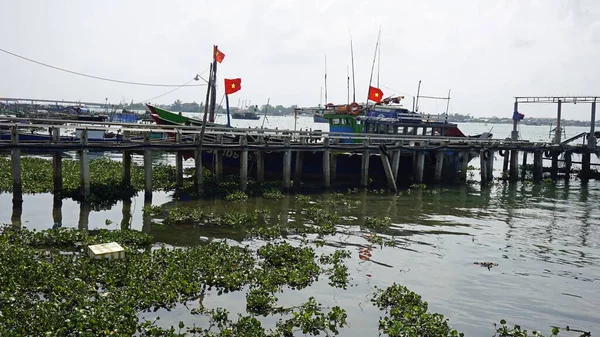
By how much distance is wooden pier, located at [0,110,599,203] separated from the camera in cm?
2108

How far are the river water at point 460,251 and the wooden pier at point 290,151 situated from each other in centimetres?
203

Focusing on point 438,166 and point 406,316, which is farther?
point 438,166

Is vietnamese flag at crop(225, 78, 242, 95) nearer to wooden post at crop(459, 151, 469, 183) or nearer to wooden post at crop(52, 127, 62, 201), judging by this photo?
wooden post at crop(52, 127, 62, 201)

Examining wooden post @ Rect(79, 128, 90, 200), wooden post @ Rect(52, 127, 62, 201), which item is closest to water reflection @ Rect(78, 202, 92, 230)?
wooden post @ Rect(79, 128, 90, 200)

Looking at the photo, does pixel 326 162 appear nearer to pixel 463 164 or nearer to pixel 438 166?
pixel 438 166

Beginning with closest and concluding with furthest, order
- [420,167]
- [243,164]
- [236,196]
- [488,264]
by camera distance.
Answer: [488,264] < [236,196] < [243,164] < [420,167]

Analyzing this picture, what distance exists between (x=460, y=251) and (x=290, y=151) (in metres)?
12.1

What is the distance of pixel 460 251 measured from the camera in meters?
17.2

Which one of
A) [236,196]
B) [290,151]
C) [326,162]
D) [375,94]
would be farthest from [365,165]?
[236,196]

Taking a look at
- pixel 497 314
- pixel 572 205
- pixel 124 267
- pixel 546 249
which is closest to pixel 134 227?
pixel 124 267

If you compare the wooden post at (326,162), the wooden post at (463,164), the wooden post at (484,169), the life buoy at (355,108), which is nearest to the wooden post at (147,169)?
the wooden post at (326,162)

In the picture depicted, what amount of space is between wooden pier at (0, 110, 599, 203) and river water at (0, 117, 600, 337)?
203 centimetres

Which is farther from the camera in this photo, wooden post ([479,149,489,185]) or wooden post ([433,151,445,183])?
wooden post ([479,149,489,185])

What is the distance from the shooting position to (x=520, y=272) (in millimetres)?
15195
